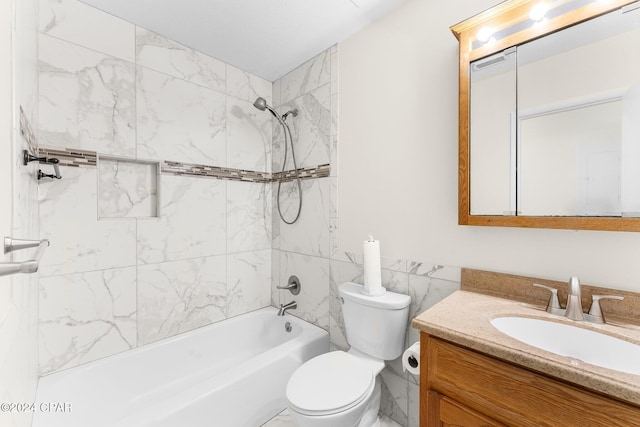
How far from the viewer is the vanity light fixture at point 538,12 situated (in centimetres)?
106

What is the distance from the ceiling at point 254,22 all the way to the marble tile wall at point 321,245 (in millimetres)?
191

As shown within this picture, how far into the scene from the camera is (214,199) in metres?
2.05

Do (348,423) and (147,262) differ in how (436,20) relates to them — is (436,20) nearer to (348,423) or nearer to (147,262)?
(348,423)

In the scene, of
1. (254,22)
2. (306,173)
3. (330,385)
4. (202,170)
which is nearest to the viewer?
(330,385)

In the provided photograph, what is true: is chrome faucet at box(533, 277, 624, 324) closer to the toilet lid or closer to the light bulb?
the toilet lid

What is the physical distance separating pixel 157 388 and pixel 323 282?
1217 mm

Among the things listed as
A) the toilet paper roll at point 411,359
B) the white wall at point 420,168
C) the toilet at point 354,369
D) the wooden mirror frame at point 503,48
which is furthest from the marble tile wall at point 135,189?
the wooden mirror frame at point 503,48

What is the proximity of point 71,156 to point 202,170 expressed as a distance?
70 centimetres

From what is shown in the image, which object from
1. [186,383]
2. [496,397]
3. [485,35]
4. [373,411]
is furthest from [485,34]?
[186,383]

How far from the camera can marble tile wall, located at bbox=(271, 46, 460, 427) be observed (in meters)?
1.53

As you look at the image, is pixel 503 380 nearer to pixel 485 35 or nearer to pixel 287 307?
pixel 485 35

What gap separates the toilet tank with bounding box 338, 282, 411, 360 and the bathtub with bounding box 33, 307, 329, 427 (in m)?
0.43

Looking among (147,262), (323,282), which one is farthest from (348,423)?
(147,262)

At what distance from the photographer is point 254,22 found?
166cm
